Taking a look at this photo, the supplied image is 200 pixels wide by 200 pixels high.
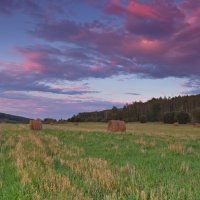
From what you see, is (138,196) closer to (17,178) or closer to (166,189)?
(166,189)

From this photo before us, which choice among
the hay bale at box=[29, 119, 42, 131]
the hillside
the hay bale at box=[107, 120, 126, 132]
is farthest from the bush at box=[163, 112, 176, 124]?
the hay bale at box=[29, 119, 42, 131]

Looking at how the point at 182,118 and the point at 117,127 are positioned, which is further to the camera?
the point at 182,118

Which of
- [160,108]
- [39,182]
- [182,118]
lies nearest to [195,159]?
[39,182]

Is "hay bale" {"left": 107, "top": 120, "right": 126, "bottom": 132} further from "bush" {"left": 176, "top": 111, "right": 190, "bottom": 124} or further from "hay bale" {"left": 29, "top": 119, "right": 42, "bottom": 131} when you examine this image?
"bush" {"left": 176, "top": 111, "right": 190, "bottom": 124}

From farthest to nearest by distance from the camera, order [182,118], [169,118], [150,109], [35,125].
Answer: [150,109], [169,118], [182,118], [35,125]

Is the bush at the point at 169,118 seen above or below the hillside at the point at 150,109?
below

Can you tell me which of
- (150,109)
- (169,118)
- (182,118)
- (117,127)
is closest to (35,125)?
(117,127)

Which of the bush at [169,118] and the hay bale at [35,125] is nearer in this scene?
the hay bale at [35,125]

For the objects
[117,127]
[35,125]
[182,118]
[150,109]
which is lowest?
[117,127]

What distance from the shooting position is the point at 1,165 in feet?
41.7

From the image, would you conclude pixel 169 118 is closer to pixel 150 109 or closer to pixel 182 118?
pixel 182 118

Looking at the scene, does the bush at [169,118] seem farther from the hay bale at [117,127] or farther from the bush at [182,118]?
the hay bale at [117,127]

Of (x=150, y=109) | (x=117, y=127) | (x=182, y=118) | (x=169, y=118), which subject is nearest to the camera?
(x=117, y=127)

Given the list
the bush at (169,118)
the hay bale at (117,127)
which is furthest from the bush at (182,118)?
the hay bale at (117,127)
